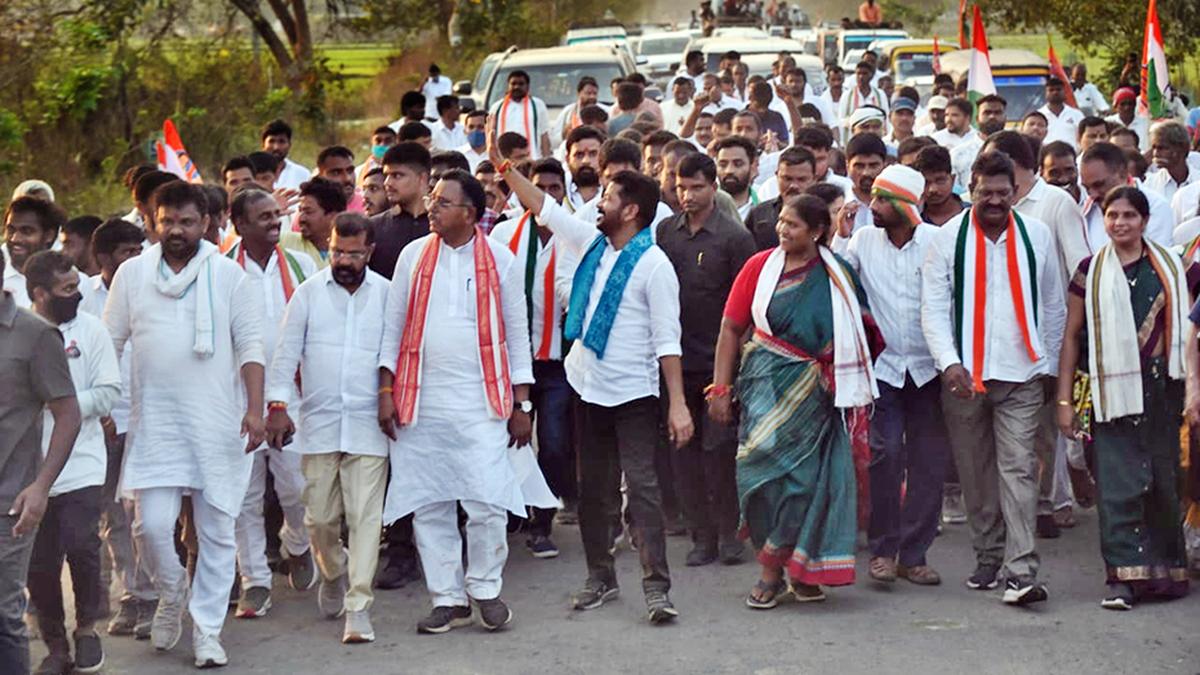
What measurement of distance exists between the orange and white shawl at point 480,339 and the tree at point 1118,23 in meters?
22.0

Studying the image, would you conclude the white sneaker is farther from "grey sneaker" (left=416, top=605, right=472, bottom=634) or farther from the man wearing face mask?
the man wearing face mask

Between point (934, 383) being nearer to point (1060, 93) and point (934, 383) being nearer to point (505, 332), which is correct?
point (505, 332)

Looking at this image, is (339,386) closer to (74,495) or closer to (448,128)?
(74,495)

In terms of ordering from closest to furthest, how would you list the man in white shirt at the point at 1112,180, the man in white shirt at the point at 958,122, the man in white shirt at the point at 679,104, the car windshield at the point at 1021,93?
the man in white shirt at the point at 1112,180, the man in white shirt at the point at 958,122, the man in white shirt at the point at 679,104, the car windshield at the point at 1021,93

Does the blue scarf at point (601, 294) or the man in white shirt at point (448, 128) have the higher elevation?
the man in white shirt at point (448, 128)

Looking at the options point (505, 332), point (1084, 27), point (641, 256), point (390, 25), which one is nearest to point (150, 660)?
point (505, 332)

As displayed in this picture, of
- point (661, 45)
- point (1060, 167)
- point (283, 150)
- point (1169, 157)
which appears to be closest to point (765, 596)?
point (1060, 167)

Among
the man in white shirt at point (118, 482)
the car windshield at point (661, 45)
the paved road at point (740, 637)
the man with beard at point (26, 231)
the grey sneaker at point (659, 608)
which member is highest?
the car windshield at point (661, 45)

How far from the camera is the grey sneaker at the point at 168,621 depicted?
308 inches

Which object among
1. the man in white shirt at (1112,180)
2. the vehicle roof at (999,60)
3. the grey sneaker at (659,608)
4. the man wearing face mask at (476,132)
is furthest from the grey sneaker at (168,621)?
Answer: the vehicle roof at (999,60)

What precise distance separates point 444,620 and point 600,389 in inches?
43.9

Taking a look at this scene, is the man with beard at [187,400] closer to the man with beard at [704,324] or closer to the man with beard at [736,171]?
the man with beard at [704,324]

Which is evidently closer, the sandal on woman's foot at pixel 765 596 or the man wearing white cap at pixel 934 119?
the sandal on woman's foot at pixel 765 596

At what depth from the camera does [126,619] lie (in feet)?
27.2
